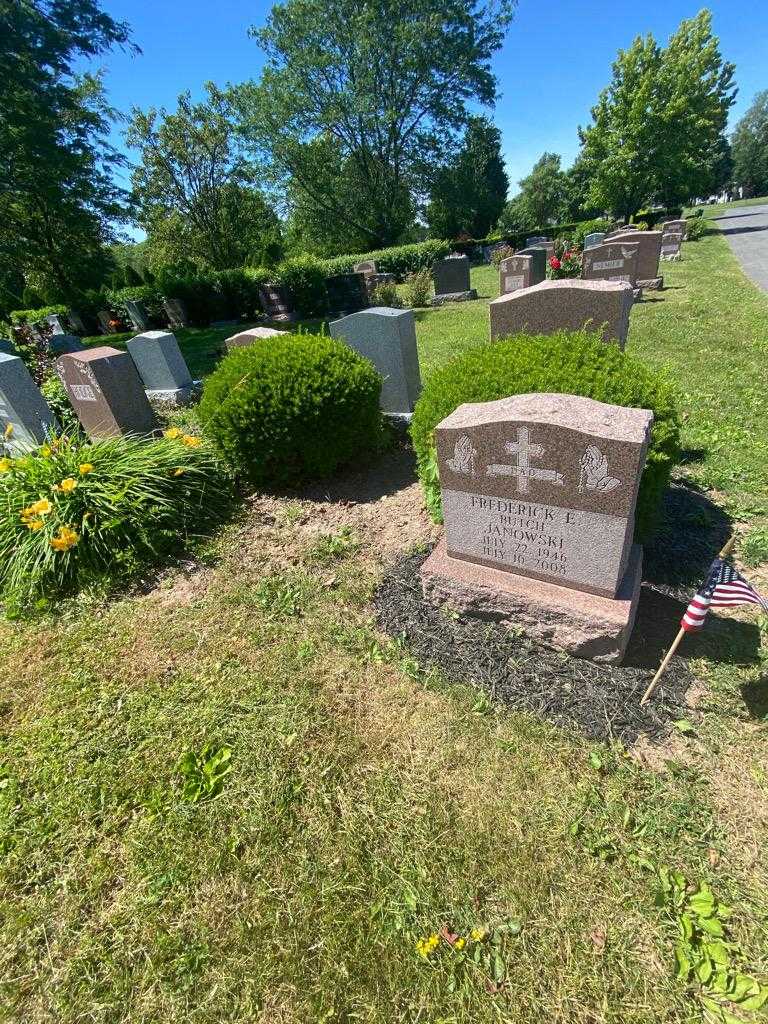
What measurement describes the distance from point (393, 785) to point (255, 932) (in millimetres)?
771

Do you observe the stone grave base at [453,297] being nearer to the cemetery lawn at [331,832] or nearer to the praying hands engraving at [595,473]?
the cemetery lawn at [331,832]

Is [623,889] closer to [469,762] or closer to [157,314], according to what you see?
[469,762]

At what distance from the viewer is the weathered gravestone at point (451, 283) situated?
15.6 metres

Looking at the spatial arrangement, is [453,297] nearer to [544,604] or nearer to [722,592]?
[544,604]

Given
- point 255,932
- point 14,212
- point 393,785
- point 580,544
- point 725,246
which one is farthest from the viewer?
point 725,246

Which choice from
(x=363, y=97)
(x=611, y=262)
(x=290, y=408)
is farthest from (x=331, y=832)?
(x=363, y=97)

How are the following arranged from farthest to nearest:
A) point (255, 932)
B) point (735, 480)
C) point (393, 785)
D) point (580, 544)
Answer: point (735, 480) → point (580, 544) → point (393, 785) → point (255, 932)

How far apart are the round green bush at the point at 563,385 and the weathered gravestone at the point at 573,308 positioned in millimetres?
1112

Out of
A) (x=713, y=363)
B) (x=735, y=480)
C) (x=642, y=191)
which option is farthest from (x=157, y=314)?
(x=642, y=191)

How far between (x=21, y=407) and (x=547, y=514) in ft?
21.9

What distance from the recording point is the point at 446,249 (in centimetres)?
2692

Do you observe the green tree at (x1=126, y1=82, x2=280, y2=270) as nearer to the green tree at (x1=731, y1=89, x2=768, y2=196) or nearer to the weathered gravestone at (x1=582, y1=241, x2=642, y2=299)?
the weathered gravestone at (x1=582, y1=241, x2=642, y2=299)

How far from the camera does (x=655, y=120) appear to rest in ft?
76.8

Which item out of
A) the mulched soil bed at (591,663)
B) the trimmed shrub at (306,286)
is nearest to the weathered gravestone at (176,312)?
the trimmed shrub at (306,286)
